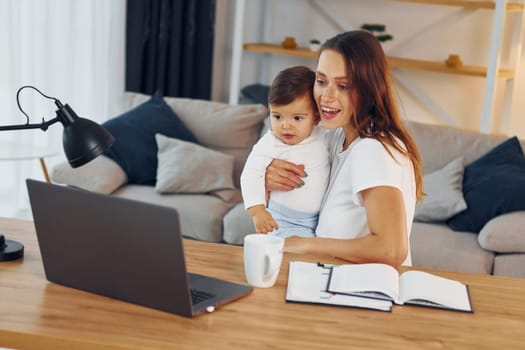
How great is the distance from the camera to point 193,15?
18.4 ft

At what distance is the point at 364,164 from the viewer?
1.98m

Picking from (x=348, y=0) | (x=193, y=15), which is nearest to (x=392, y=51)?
(x=348, y=0)

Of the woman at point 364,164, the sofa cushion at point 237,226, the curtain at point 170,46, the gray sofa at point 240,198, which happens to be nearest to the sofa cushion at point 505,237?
the gray sofa at point 240,198

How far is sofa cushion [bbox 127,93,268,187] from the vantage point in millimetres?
4367

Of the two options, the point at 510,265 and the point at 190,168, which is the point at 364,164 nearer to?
the point at 510,265

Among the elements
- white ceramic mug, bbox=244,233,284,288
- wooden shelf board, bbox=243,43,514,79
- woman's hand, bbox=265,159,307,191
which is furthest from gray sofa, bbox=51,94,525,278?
white ceramic mug, bbox=244,233,284,288

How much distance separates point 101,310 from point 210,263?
1.20 feet

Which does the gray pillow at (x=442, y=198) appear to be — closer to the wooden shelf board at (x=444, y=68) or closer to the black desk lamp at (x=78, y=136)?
the wooden shelf board at (x=444, y=68)

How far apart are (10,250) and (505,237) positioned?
2.33m

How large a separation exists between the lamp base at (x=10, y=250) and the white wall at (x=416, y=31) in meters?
4.23

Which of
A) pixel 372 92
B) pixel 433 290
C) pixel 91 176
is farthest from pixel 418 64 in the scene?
pixel 433 290

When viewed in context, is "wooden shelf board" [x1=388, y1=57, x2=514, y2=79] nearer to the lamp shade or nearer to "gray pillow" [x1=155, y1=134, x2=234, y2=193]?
"gray pillow" [x1=155, y1=134, x2=234, y2=193]

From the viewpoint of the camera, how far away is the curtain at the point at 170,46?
5.41 m

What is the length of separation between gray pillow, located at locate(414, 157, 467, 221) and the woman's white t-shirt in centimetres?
166
